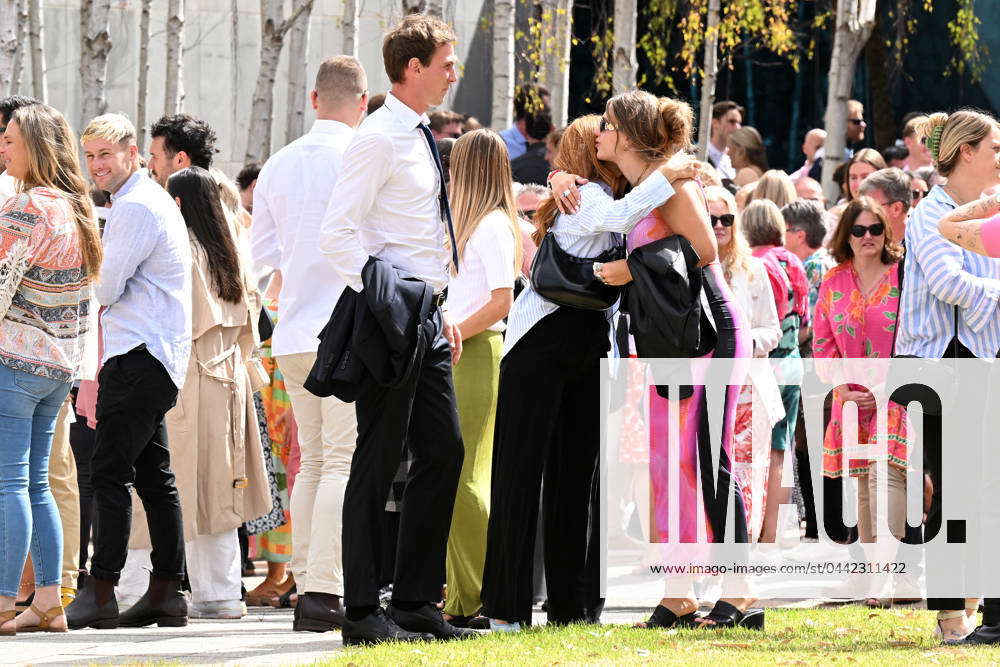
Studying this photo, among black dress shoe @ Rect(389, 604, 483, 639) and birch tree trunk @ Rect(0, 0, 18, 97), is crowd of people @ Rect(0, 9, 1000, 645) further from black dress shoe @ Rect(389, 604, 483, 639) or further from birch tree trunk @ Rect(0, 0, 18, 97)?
birch tree trunk @ Rect(0, 0, 18, 97)

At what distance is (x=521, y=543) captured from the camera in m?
6.89

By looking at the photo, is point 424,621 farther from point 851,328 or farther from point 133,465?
point 851,328

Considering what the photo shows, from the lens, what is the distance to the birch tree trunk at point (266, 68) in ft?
52.8

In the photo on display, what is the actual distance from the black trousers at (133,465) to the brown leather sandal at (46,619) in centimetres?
29

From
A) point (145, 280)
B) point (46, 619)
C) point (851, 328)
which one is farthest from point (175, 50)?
point (46, 619)

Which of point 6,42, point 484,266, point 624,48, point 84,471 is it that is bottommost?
point 84,471

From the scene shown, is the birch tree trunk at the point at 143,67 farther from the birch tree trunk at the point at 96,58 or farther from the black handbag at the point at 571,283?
the black handbag at the point at 571,283

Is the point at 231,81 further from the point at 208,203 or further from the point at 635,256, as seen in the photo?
the point at 635,256

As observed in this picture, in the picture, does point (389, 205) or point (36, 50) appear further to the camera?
point (36, 50)

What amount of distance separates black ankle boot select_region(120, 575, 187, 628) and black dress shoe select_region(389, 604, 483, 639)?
141 cm

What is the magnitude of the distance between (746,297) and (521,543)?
252cm

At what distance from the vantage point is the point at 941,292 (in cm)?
670

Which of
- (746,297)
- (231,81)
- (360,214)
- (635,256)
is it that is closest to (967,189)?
(635,256)

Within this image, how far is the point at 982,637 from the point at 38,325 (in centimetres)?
415
